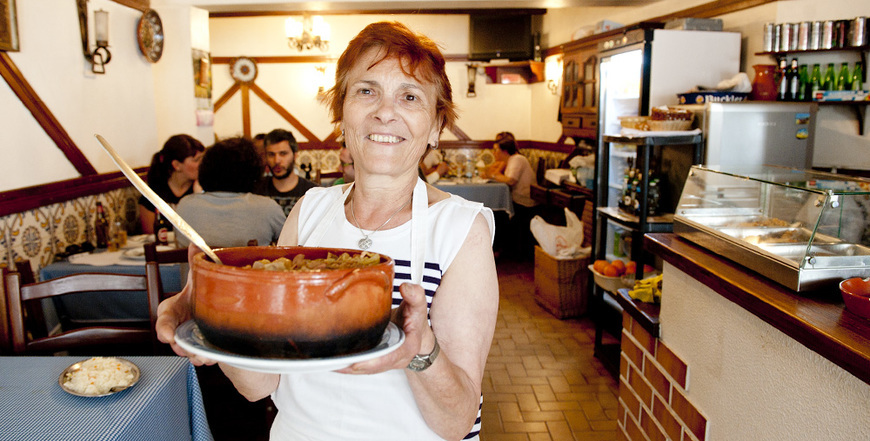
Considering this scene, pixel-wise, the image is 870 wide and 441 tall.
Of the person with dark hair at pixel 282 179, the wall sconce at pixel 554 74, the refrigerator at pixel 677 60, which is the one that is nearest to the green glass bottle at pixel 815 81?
the refrigerator at pixel 677 60

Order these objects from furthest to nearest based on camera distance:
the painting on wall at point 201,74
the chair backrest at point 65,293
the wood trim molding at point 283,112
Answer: the wood trim molding at point 283,112 → the painting on wall at point 201,74 → the chair backrest at point 65,293

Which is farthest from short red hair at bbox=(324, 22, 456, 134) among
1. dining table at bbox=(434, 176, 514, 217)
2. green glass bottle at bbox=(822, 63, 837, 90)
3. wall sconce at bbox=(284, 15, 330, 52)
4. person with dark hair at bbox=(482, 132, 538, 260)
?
wall sconce at bbox=(284, 15, 330, 52)

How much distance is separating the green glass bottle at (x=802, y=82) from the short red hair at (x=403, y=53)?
129 inches

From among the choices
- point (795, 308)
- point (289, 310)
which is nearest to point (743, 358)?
point (795, 308)

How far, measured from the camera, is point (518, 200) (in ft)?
24.0

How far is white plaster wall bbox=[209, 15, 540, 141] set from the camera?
9211 millimetres

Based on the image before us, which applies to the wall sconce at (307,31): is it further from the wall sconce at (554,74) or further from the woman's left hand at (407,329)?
the woman's left hand at (407,329)

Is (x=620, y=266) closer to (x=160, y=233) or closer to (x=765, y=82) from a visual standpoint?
(x=765, y=82)

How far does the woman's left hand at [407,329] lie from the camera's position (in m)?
0.82

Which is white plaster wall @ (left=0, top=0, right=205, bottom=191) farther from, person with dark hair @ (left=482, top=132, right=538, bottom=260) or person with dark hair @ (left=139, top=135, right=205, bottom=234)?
person with dark hair @ (left=482, top=132, right=538, bottom=260)

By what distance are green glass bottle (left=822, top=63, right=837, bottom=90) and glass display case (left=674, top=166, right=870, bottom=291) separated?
1.66 m

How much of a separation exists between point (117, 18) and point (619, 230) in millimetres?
4336

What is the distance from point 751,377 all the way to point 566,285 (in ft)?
10.6

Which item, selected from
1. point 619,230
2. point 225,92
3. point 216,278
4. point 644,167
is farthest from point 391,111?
point 225,92
